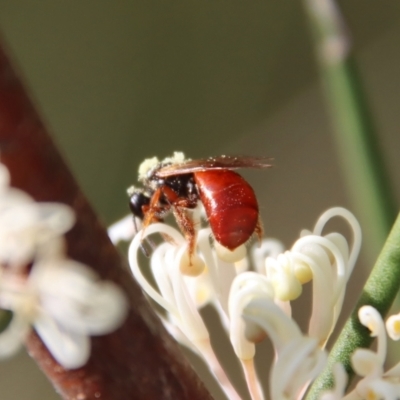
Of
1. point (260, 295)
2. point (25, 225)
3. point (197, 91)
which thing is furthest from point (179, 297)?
point (197, 91)

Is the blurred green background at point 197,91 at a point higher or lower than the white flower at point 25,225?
lower

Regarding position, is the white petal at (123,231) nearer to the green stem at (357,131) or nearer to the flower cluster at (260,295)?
the flower cluster at (260,295)

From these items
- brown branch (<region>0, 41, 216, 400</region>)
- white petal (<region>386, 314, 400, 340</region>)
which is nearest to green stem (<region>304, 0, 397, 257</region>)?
white petal (<region>386, 314, 400, 340</region>)

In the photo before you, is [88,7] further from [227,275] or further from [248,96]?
[227,275]

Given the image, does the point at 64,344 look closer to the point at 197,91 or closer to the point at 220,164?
the point at 220,164

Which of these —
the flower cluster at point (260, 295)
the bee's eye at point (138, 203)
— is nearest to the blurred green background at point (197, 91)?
→ the bee's eye at point (138, 203)

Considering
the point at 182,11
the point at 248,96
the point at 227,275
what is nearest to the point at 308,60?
the point at 248,96

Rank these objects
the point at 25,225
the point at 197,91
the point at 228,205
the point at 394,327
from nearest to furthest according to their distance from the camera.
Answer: the point at 25,225 < the point at 394,327 < the point at 228,205 < the point at 197,91
